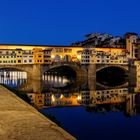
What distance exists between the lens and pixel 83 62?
54.3 m

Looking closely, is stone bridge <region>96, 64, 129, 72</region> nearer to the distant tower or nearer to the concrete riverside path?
the distant tower

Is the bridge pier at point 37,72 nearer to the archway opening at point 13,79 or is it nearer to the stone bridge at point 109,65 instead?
the archway opening at point 13,79

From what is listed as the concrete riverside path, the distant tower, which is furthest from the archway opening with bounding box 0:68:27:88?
the concrete riverside path

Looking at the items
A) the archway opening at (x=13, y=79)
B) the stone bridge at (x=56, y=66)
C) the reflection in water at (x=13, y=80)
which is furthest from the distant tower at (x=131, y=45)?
the reflection in water at (x=13, y=80)

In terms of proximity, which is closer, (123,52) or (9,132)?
(9,132)

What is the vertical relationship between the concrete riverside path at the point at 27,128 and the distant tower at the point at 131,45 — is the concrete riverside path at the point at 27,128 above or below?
below

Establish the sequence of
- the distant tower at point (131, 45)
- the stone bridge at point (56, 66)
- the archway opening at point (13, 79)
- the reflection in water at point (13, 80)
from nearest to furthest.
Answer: the archway opening at point (13, 79) → the reflection in water at point (13, 80) → the stone bridge at point (56, 66) → the distant tower at point (131, 45)

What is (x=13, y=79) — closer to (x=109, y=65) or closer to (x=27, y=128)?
(x=109, y=65)

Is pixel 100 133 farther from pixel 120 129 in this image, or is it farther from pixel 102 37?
pixel 102 37

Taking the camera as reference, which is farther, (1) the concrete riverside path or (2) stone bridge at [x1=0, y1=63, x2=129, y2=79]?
(2) stone bridge at [x1=0, y1=63, x2=129, y2=79]

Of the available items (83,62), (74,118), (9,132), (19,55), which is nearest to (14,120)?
(9,132)

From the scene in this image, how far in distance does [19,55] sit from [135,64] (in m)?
18.2

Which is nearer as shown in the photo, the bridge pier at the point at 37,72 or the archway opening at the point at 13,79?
the archway opening at the point at 13,79

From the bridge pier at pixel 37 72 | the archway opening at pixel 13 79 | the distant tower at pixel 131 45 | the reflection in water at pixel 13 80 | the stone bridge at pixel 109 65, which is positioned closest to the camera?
the archway opening at pixel 13 79
